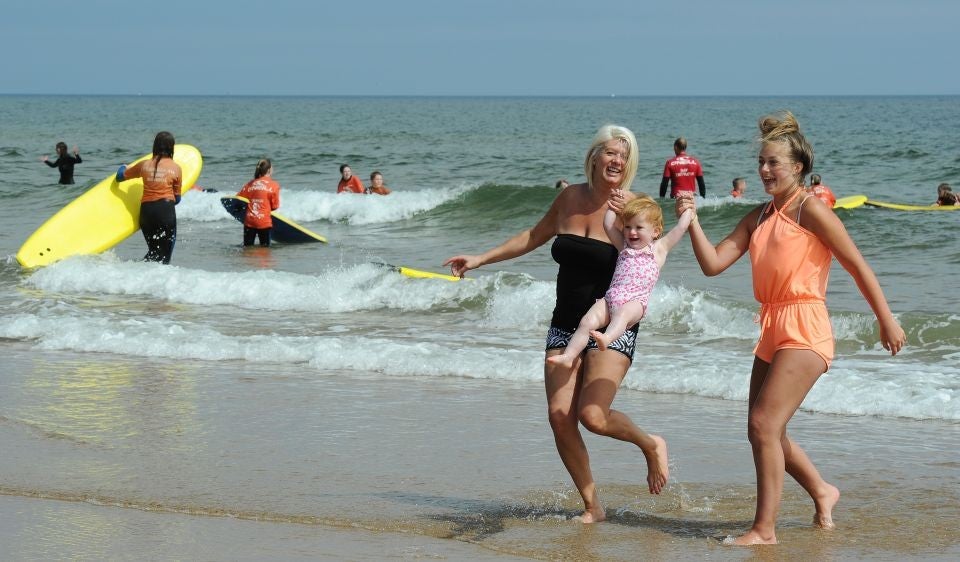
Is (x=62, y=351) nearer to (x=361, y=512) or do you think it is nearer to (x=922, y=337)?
(x=361, y=512)

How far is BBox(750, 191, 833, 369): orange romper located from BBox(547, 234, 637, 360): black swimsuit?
0.55 meters

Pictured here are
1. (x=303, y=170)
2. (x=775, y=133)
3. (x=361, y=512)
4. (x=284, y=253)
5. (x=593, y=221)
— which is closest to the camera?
(x=775, y=133)

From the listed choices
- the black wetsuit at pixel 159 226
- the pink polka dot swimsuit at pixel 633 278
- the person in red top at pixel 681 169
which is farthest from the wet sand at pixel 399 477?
the person in red top at pixel 681 169

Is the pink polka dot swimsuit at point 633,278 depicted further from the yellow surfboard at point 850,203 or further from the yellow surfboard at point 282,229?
the yellow surfboard at point 850,203

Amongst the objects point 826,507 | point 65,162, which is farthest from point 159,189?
point 65,162

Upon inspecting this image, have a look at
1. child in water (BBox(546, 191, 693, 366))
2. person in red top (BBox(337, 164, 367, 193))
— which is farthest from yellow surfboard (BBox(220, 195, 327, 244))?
child in water (BBox(546, 191, 693, 366))

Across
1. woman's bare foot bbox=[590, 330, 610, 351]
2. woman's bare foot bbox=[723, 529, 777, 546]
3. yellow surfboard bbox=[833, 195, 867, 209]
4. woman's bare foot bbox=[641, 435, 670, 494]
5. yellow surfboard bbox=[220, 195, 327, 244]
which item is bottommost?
yellow surfboard bbox=[220, 195, 327, 244]

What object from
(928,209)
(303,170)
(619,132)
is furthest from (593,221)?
(303,170)

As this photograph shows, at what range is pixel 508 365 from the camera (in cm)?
789

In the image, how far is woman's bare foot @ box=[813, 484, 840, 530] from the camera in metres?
4.48

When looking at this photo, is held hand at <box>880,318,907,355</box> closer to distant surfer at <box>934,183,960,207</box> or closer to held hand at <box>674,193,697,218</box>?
held hand at <box>674,193,697,218</box>

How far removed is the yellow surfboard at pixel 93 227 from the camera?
13555 millimetres

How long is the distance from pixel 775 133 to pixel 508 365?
4.03m

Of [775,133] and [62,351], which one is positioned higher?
[775,133]
